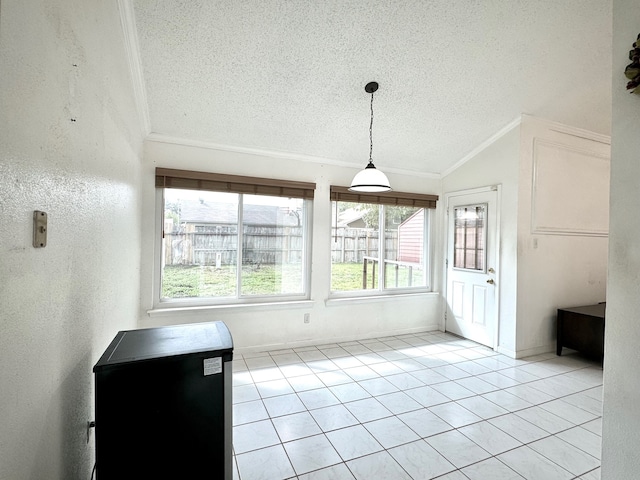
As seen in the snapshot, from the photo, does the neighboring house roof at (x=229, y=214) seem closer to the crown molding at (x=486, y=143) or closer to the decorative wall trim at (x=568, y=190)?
the crown molding at (x=486, y=143)

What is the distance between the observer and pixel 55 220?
3.50 feet

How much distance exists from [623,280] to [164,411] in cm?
201

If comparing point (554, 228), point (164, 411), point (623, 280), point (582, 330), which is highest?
point (554, 228)

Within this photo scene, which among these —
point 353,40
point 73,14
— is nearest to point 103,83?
point 73,14

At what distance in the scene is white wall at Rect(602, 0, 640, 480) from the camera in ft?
4.29

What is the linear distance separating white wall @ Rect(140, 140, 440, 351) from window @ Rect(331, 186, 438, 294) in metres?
0.17

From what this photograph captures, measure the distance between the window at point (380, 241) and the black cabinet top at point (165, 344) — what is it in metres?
2.67

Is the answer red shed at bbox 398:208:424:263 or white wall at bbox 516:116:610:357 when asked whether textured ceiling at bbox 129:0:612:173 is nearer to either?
white wall at bbox 516:116:610:357

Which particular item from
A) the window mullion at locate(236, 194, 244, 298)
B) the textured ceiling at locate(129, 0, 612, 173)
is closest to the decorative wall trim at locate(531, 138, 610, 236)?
the textured ceiling at locate(129, 0, 612, 173)

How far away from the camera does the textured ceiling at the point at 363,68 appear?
2213mm

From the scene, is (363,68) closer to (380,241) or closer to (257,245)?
(257,245)

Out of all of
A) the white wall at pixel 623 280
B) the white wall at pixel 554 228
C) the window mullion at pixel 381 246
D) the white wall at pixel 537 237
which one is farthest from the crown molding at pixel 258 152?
the white wall at pixel 623 280

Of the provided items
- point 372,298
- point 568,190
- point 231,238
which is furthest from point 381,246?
point 568,190

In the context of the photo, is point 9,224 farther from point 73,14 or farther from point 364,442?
point 364,442
